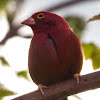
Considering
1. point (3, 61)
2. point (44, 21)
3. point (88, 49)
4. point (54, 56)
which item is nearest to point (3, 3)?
point (44, 21)

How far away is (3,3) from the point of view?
245cm

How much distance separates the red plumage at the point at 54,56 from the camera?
1804 millimetres

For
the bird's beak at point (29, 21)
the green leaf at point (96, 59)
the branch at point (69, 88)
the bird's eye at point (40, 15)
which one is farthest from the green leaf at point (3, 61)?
the green leaf at point (96, 59)

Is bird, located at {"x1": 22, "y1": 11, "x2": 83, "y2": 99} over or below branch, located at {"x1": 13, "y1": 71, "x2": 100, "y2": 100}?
over

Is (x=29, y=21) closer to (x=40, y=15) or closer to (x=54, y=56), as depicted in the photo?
(x=40, y=15)

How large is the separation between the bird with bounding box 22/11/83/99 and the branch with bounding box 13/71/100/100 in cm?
19

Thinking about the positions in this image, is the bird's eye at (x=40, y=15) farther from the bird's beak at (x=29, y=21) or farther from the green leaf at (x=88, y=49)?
the green leaf at (x=88, y=49)

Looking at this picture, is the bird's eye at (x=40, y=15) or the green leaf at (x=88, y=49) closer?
the green leaf at (x=88, y=49)

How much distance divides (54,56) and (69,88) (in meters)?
0.30

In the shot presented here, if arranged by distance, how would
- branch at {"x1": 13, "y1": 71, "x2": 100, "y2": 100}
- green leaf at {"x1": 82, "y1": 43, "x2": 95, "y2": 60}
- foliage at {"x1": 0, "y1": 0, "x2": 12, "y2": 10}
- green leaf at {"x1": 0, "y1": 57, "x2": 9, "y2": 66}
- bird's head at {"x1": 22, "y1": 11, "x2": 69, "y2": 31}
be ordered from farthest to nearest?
foliage at {"x1": 0, "y1": 0, "x2": 12, "y2": 10}
bird's head at {"x1": 22, "y1": 11, "x2": 69, "y2": 31}
green leaf at {"x1": 0, "y1": 57, "x2": 9, "y2": 66}
green leaf at {"x1": 82, "y1": 43, "x2": 95, "y2": 60}
branch at {"x1": 13, "y1": 71, "x2": 100, "y2": 100}

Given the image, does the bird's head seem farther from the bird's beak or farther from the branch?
the branch

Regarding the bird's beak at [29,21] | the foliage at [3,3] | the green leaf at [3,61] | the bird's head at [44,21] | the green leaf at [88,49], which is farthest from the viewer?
the foliage at [3,3]

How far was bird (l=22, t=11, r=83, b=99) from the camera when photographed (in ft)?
5.92

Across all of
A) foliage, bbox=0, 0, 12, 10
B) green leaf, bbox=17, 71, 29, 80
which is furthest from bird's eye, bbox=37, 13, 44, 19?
green leaf, bbox=17, 71, 29, 80
